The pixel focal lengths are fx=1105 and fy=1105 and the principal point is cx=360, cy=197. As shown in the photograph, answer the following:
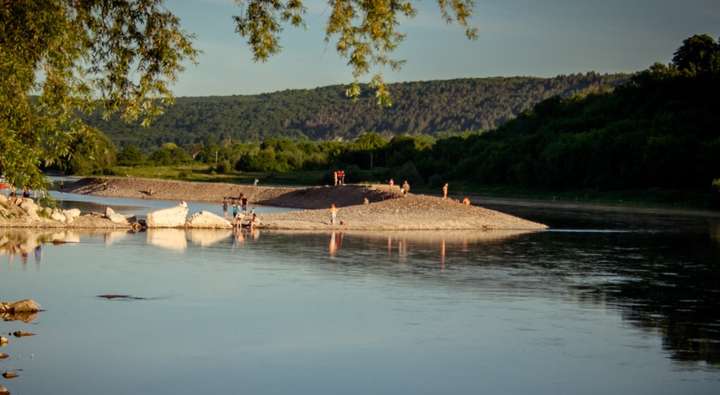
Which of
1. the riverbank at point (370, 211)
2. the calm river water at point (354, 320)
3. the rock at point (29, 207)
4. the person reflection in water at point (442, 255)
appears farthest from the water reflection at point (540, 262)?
the riverbank at point (370, 211)

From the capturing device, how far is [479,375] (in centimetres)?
1933

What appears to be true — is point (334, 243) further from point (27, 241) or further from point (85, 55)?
point (85, 55)

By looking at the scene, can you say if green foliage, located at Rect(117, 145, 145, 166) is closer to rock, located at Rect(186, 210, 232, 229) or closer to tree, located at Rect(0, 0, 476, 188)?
rock, located at Rect(186, 210, 232, 229)

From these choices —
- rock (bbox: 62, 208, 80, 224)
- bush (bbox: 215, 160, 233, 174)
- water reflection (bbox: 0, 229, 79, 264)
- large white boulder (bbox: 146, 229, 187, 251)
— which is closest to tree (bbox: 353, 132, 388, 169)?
bush (bbox: 215, 160, 233, 174)

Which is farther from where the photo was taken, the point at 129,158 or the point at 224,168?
the point at 129,158

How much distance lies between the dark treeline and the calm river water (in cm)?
7603

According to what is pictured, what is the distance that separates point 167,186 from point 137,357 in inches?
3688

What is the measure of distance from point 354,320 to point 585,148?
11046 cm

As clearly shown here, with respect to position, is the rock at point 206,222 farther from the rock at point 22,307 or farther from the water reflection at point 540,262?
the rock at point 22,307

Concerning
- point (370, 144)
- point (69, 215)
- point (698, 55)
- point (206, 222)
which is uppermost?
point (698, 55)

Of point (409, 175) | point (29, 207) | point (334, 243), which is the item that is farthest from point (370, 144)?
point (334, 243)

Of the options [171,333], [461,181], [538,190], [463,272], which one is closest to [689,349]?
[171,333]

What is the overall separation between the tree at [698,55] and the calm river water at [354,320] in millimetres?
116296

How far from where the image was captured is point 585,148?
132 meters
